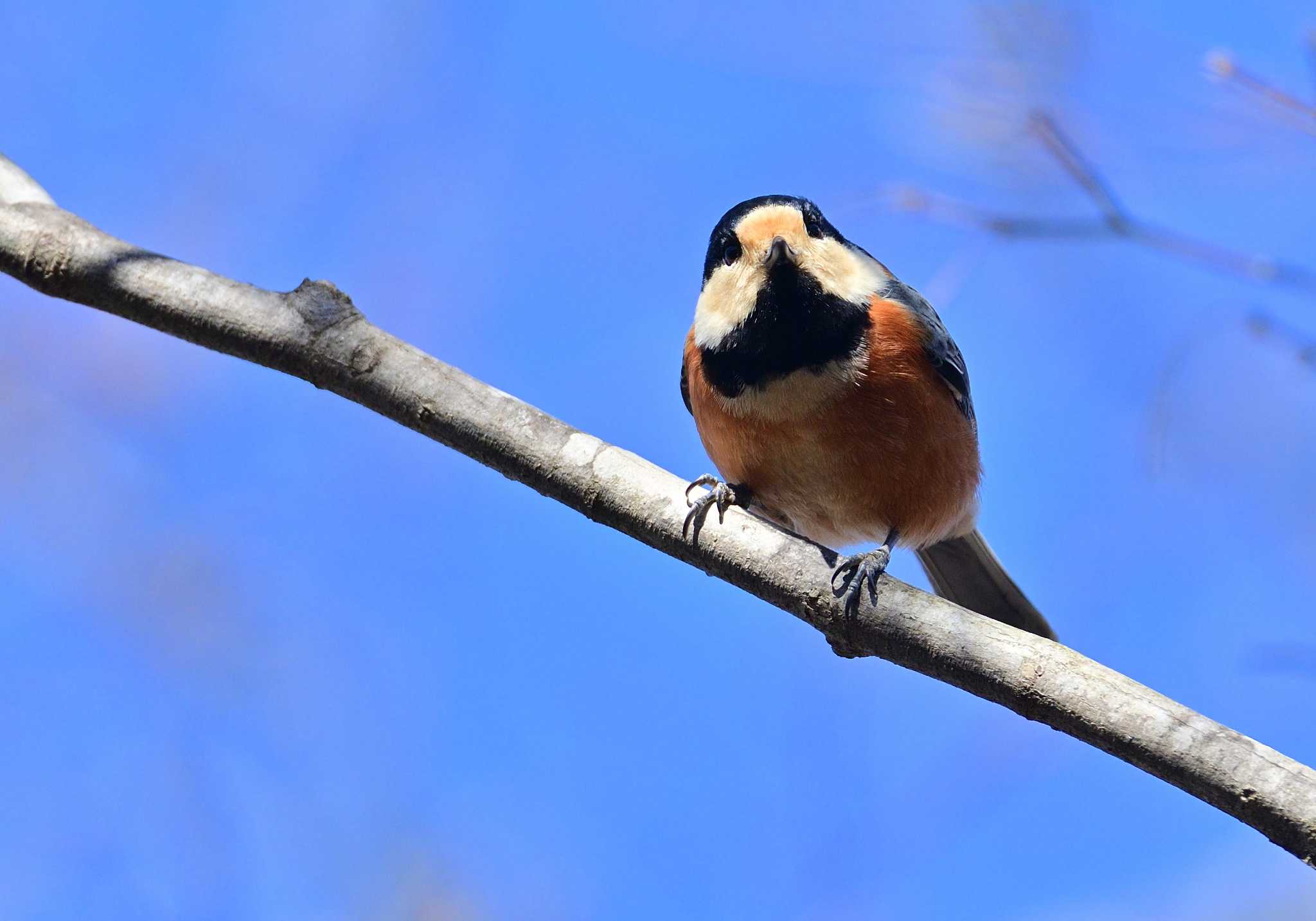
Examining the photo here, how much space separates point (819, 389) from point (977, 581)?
1910 mm

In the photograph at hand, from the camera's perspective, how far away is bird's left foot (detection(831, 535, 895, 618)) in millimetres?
3264

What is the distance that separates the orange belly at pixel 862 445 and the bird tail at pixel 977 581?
38.8 inches

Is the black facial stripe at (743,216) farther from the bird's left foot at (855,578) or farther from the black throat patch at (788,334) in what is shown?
the bird's left foot at (855,578)

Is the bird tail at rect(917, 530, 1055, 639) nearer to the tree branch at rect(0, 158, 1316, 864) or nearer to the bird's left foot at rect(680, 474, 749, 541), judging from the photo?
the bird's left foot at rect(680, 474, 749, 541)

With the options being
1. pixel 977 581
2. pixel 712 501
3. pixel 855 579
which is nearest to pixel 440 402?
pixel 712 501

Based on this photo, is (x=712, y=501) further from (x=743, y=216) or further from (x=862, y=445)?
(x=743, y=216)

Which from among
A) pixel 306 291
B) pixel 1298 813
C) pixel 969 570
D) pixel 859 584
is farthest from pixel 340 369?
pixel 969 570

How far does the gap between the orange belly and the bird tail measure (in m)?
0.99

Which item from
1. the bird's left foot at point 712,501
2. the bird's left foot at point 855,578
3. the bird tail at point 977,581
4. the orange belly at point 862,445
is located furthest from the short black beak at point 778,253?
the bird tail at point 977,581

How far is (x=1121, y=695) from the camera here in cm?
273

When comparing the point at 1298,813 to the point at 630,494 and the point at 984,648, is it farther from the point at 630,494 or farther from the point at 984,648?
the point at 630,494

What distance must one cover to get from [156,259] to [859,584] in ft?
7.48

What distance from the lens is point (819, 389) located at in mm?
4500

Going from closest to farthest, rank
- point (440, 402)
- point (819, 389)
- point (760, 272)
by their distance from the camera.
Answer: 1. point (440, 402)
2. point (819, 389)
3. point (760, 272)
